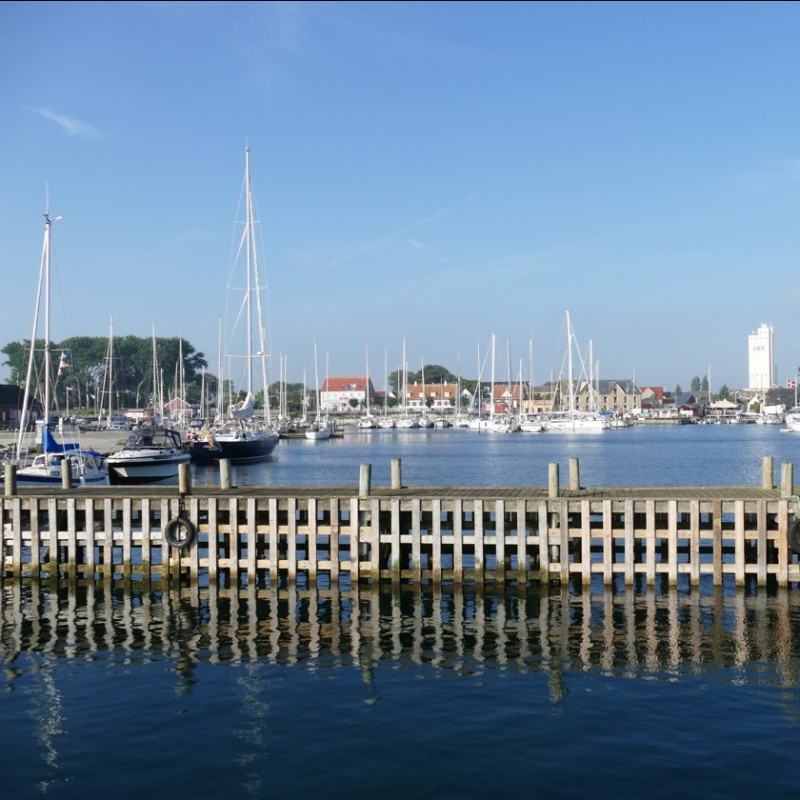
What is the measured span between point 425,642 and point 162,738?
733 cm

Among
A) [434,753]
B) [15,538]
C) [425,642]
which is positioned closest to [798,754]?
[434,753]

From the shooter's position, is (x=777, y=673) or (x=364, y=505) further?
(x=364, y=505)

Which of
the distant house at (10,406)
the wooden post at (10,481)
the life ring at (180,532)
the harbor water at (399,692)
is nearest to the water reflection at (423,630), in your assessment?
the harbor water at (399,692)

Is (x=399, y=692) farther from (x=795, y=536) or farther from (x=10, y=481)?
(x=10, y=481)

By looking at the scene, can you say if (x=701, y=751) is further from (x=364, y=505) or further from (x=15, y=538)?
(x=15, y=538)

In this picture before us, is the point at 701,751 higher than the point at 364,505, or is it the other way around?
the point at 364,505

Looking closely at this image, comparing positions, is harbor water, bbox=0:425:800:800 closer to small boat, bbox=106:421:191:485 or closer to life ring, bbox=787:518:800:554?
life ring, bbox=787:518:800:554

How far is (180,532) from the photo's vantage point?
27297mm

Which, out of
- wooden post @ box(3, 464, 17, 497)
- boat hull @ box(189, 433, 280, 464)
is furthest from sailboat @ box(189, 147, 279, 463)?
wooden post @ box(3, 464, 17, 497)

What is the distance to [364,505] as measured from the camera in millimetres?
26609

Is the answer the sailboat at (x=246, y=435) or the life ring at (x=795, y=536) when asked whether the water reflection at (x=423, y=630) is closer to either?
the life ring at (x=795, y=536)

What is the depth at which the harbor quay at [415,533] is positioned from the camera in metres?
25.2

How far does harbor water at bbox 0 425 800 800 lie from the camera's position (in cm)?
1369

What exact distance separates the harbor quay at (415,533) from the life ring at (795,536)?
0.03 m
